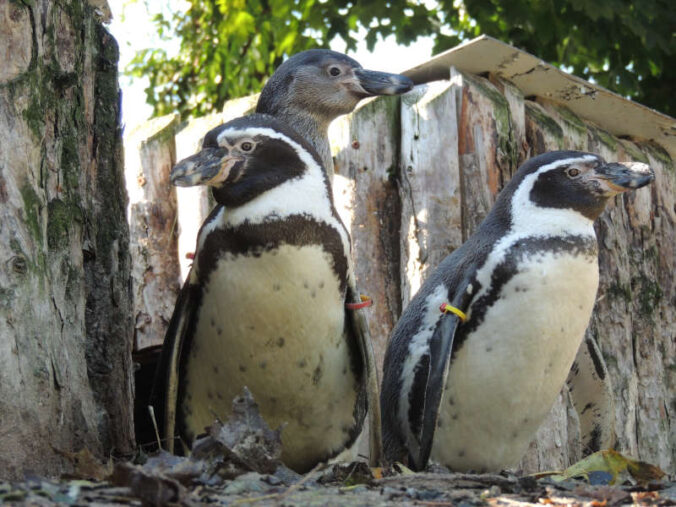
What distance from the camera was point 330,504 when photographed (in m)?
2.45

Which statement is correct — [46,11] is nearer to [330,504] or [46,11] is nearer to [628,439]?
[330,504]

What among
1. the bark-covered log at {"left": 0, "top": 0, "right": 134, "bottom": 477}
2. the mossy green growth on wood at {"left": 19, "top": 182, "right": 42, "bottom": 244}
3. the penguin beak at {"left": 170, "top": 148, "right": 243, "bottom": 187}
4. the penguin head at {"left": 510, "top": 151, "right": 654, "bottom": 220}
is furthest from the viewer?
the penguin head at {"left": 510, "top": 151, "right": 654, "bottom": 220}

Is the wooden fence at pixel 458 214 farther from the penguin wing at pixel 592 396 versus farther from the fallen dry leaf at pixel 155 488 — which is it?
the fallen dry leaf at pixel 155 488

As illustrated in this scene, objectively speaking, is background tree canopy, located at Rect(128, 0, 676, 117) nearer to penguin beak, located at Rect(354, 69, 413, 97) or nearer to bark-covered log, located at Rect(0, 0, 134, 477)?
penguin beak, located at Rect(354, 69, 413, 97)

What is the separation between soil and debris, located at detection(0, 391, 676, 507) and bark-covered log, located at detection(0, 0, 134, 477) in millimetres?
195

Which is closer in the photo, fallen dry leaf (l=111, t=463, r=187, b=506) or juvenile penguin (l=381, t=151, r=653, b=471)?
fallen dry leaf (l=111, t=463, r=187, b=506)

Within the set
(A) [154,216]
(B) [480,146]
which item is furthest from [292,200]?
(A) [154,216]

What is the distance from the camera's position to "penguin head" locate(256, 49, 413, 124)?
5.00 metres

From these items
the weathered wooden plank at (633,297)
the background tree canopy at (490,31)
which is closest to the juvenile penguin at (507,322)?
the weathered wooden plank at (633,297)

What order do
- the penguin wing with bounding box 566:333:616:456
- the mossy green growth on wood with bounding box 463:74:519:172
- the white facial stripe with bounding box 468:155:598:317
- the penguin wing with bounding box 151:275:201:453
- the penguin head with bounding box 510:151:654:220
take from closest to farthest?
the penguin wing with bounding box 151:275:201:453 < the white facial stripe with bounding box 468:155:598:317 < the penguin head with bounding box 510:151:654:220 < the penguin wing with bounding box 566:333:616:456 < the mossy green growth on wood with bounding box 463:74:519:172

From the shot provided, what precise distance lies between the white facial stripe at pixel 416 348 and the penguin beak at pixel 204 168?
3.72ft

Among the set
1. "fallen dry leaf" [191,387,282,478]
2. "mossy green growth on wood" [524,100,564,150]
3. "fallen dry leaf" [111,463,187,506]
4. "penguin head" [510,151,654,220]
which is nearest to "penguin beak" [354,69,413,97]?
"mossy green growth on wood" [524,100,564,150]

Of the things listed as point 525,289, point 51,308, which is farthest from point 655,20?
point 51,308

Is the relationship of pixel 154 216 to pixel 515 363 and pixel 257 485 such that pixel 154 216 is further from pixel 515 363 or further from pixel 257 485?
pixel 257 485
